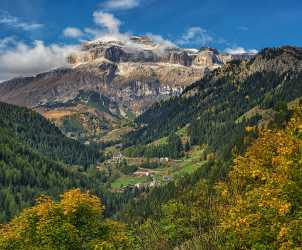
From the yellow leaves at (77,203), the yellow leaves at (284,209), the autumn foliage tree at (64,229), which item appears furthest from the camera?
the yellow leaves at (77,203)

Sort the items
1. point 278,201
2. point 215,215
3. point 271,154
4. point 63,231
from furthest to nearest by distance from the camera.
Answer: point 215,215
point 63,231
point 271,154
point 278,201

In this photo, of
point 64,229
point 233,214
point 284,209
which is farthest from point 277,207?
point 64,229

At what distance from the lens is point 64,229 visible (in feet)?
187

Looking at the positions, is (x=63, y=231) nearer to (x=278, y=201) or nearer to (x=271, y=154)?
(x=271, y=154)

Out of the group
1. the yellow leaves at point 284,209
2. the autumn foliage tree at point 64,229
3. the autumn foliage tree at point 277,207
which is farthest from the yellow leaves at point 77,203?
the yellow leaves at point 284,209

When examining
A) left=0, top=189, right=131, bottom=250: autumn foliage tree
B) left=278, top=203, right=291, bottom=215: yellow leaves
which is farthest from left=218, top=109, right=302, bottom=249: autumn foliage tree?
left=0, top=189, right=131, bottom=250: autumn foliage tree

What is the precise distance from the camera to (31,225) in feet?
199

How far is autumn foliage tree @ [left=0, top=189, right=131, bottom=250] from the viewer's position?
57.0m

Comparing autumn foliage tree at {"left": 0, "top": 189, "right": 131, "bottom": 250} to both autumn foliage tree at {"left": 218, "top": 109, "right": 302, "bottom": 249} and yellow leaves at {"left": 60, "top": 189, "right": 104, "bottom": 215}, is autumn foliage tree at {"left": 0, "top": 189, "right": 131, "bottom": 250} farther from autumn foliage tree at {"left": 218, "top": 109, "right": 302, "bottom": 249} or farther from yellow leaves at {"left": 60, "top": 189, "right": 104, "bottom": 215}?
autumn foliage tree at {"left": 218, "top": 109, "right": 302, "bottom": 249}

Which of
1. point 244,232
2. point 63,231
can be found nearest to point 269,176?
point 244,232

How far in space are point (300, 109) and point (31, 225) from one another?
3704 centimetres

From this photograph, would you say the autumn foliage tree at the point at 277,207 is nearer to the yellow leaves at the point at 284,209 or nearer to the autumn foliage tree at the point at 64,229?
the yellow leaves at the point at 284,209

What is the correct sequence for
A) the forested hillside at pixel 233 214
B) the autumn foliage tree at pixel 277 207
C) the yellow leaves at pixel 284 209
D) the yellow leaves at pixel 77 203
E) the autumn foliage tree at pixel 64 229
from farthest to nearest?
the yellow leaves at pixel 77 203
the autumn foliage tree at pixel 64 229
the forested hillside at pixel 233 214
the autumn foliage tree at pixel 277 207
the yellow leaves at pixel 284 209

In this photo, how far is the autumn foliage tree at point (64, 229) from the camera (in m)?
57.0
